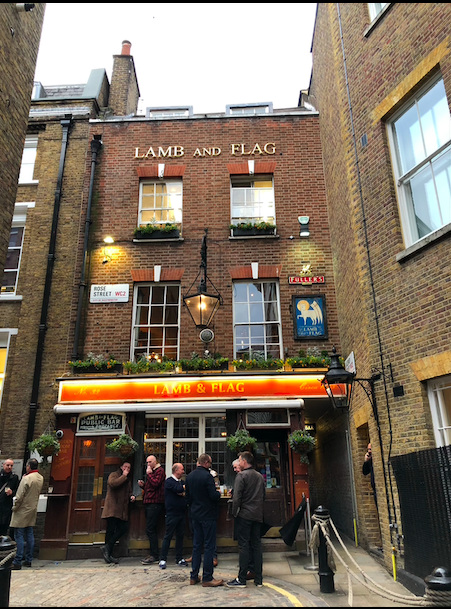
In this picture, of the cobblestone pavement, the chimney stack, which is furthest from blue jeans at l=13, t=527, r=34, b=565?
the chimney stack

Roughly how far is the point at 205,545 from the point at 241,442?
3.02 metres

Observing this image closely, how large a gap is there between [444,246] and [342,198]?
4564 mm

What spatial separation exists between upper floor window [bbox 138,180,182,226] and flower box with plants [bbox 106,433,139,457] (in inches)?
231

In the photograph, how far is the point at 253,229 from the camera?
39.9 feet

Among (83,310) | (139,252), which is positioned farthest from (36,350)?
(139,252)

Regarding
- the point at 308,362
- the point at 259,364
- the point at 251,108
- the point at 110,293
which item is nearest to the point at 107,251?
the point at 110,293

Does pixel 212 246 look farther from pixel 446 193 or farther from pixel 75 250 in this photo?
pixel 446 193

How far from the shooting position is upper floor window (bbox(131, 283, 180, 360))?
11508 millimetres

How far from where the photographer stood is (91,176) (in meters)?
12.8

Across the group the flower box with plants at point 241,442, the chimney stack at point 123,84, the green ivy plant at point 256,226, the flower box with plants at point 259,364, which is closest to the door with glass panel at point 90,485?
the flower box with plants at point 241,442

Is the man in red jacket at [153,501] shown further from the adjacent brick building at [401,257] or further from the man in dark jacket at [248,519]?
the adjacent brick building at [401,257]

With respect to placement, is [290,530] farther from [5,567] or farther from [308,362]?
[5,567]

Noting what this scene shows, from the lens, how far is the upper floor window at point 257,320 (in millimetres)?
11391

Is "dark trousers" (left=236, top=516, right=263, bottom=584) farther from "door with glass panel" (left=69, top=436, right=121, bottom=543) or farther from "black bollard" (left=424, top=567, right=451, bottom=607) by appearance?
"door with glass panel" (left=69, top=436, right=121, bottom=543)
